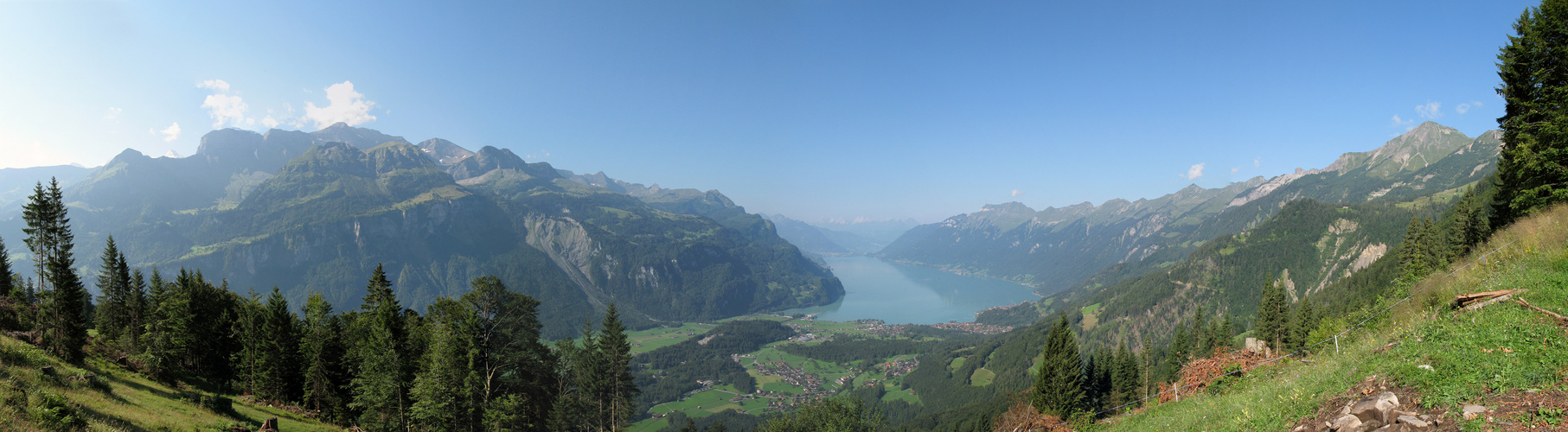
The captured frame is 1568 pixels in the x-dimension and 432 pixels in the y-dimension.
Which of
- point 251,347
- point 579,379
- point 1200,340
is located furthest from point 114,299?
point 1200,340

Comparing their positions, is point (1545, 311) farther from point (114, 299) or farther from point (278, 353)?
point (114, 299)

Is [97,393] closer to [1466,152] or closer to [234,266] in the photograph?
[234,266]

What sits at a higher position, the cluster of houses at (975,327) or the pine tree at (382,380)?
the pine tree at (382,380)

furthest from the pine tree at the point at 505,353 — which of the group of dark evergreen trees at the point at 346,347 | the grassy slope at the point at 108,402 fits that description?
the grassy slope at the point at 108,402

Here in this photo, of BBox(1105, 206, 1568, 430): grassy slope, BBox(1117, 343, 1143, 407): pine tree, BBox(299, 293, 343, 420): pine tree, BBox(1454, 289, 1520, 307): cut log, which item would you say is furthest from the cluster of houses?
BBox(1454, 289, 1520, 307): cut log

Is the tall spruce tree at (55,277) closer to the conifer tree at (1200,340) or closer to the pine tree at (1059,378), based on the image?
the pine tree at (1059,378)
